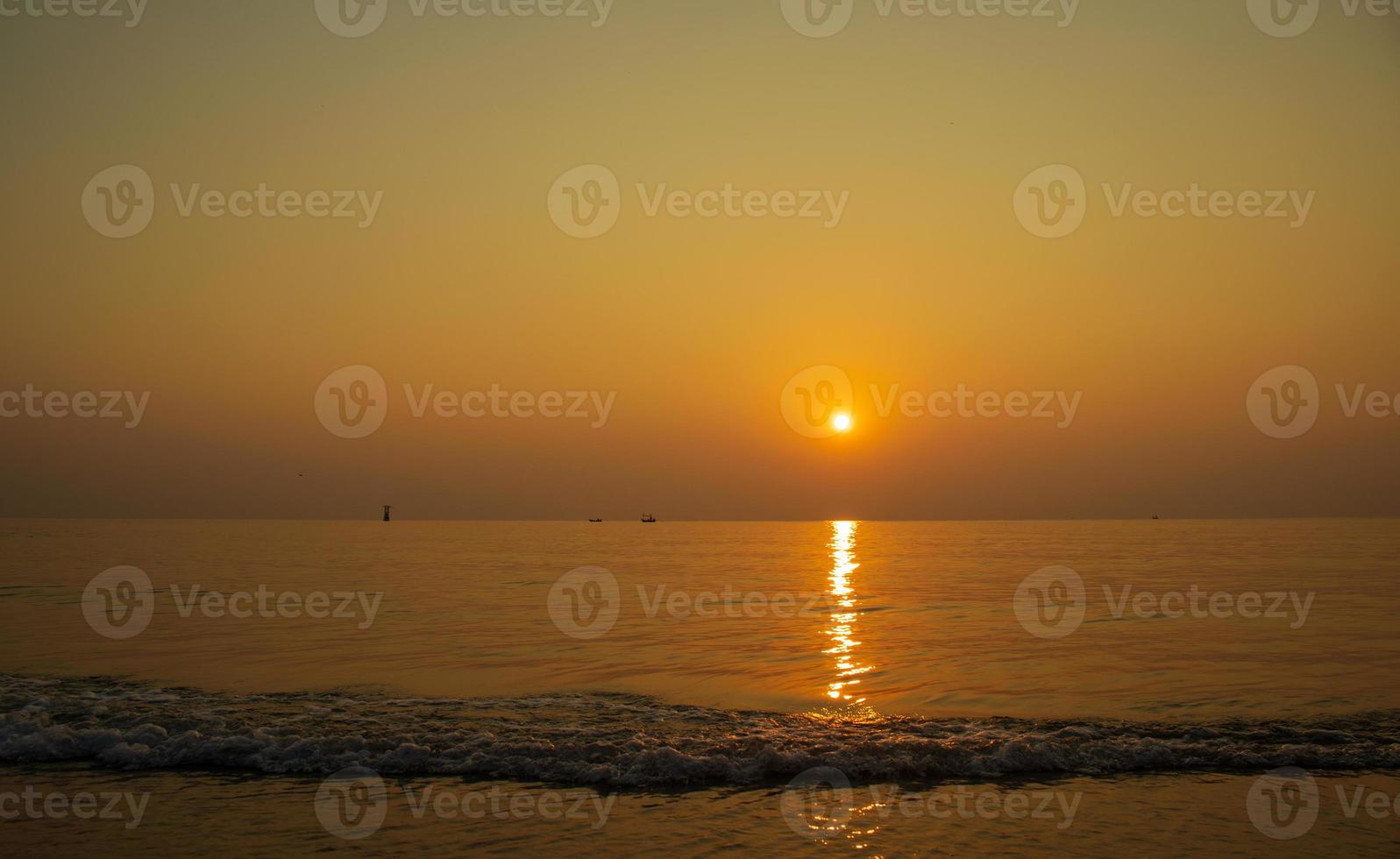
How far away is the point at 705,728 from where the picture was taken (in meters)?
18.0

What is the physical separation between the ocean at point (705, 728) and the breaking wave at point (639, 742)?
79 millimetres

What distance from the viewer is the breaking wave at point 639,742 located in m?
15.5

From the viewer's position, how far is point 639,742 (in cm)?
1667

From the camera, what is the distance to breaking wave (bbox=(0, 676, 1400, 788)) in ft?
51.0

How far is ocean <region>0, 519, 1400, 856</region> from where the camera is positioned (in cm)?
1248

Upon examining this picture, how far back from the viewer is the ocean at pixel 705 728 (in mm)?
12484

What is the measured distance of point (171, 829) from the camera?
1240 cm

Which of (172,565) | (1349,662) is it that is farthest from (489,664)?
(172,565)

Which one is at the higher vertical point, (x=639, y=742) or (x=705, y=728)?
(x=705, y=728)

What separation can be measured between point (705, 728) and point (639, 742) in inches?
71.1

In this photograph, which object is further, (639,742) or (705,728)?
(705,728)

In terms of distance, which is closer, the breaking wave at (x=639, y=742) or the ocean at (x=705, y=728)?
the ocean at (x=705, y=728)

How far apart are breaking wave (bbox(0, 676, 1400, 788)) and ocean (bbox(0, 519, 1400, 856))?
0.08m

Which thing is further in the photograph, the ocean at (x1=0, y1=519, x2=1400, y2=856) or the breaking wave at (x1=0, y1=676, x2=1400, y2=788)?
the breaking wave at (x1=0, y1=676, x2=1400, y2=788)
